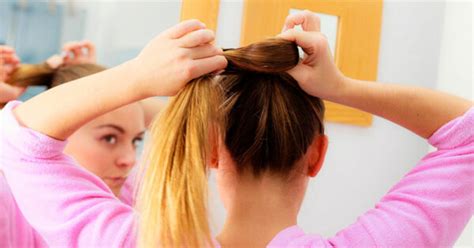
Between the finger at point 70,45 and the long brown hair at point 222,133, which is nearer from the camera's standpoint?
the long brown hair at point 222,133

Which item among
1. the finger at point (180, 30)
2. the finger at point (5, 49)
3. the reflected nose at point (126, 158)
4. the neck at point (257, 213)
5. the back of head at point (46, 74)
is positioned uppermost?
the finger at point (180, 30)

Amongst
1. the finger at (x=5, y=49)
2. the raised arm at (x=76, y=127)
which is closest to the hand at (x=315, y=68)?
the raised arm at (x=76, y=127)

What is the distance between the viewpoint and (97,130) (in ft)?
3.34

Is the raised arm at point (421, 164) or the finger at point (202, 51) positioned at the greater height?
the finger at point (202, 51)

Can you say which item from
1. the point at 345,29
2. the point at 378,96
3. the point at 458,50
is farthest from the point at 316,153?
the point at 458,50

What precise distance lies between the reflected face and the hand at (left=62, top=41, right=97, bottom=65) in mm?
131

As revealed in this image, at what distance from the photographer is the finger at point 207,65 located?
0.54 metres

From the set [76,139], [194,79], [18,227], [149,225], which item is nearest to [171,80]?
[194,79]

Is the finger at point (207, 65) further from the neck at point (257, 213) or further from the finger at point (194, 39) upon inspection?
the neck at point (257, 213)

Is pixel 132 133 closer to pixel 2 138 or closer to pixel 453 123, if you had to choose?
pixel 2 138

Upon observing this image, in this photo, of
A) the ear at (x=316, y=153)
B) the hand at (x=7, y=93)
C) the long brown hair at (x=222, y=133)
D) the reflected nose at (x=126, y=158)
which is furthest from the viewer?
the reflected nose at (x=126, y=158)

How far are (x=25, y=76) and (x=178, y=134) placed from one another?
22.4 inches

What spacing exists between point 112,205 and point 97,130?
456 mm

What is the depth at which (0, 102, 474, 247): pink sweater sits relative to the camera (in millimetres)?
574
